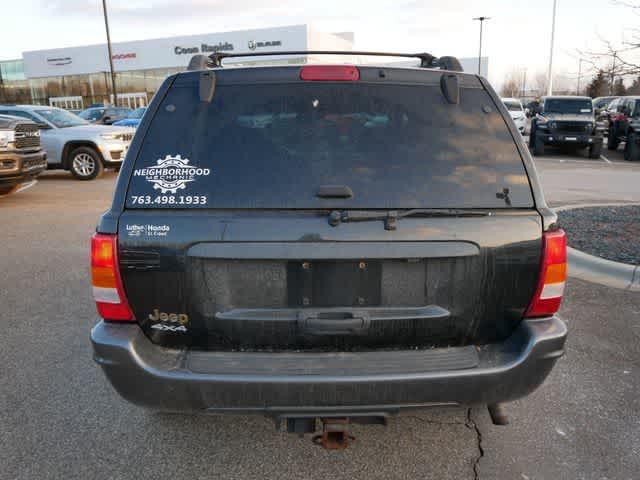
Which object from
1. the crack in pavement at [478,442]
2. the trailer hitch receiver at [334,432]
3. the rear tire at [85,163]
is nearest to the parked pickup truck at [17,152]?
the rear tire at [85,163]

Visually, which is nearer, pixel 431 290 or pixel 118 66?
pixel 431 290

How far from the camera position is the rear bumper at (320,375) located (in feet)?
6.91

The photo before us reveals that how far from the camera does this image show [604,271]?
17.5ft

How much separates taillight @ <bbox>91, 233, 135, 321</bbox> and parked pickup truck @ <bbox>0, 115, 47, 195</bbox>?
8.37m

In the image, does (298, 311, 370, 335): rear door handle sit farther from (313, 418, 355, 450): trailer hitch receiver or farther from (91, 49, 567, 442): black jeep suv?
(313, 418, 355, 450): trailer hitch receiver

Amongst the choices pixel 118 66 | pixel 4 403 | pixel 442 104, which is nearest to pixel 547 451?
pixel 442 104

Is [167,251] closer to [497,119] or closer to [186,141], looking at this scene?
[186,141]

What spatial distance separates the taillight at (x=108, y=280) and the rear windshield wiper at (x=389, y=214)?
3.13 ft

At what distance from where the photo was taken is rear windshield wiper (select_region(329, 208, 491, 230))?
2.15 metres

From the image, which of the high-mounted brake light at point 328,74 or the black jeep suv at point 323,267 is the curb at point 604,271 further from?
the high-mounted brake light at point 328,74

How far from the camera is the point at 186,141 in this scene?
231 cm

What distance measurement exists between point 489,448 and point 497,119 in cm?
171

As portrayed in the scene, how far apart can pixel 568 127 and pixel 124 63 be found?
46.7m

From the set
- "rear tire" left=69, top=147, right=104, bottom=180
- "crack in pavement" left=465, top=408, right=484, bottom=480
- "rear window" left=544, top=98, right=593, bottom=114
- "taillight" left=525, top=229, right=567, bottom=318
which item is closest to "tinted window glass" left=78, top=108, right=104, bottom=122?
"rear tire" left=69, top=147, right=104, bottom=180
